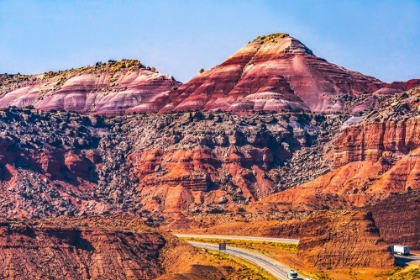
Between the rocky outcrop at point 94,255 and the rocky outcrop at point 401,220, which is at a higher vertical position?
the rocky outcrop at point 401,220

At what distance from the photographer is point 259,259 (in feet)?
516

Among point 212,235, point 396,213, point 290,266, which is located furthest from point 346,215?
point 212,235

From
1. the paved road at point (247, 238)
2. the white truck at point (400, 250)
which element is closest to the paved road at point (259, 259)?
the paved road at point (247, 238)

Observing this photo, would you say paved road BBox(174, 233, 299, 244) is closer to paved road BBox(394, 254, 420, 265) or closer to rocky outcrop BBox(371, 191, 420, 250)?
rocky outcrop BBox(371, 191, 420, 250)

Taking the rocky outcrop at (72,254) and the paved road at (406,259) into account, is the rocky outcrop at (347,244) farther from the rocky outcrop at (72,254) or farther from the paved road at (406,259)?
the rocky outcrop at (72,254)

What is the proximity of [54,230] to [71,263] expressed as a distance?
5243mm

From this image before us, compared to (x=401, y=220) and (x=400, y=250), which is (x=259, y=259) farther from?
(x=401, y=220)

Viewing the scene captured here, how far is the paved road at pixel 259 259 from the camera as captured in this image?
487ft

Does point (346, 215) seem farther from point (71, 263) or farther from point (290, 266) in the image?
point (71, 263)

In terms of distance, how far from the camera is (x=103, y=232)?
524 feet

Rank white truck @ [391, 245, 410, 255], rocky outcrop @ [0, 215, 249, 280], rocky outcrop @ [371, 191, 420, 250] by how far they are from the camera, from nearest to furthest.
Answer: rocky outcrop @ [0, 215, 249, 280]
white truck @ [391, 245, 410, 255]
rocky outcrop @ [371, 191, 420, 250]

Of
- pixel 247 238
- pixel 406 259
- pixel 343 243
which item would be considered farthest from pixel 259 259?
pixel 247 238

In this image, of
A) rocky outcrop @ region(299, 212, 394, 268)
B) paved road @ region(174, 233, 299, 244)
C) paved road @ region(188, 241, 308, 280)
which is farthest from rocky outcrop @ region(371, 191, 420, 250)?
paved road @ region(188, 241, 308, 280)

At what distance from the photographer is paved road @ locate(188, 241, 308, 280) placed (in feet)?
487
